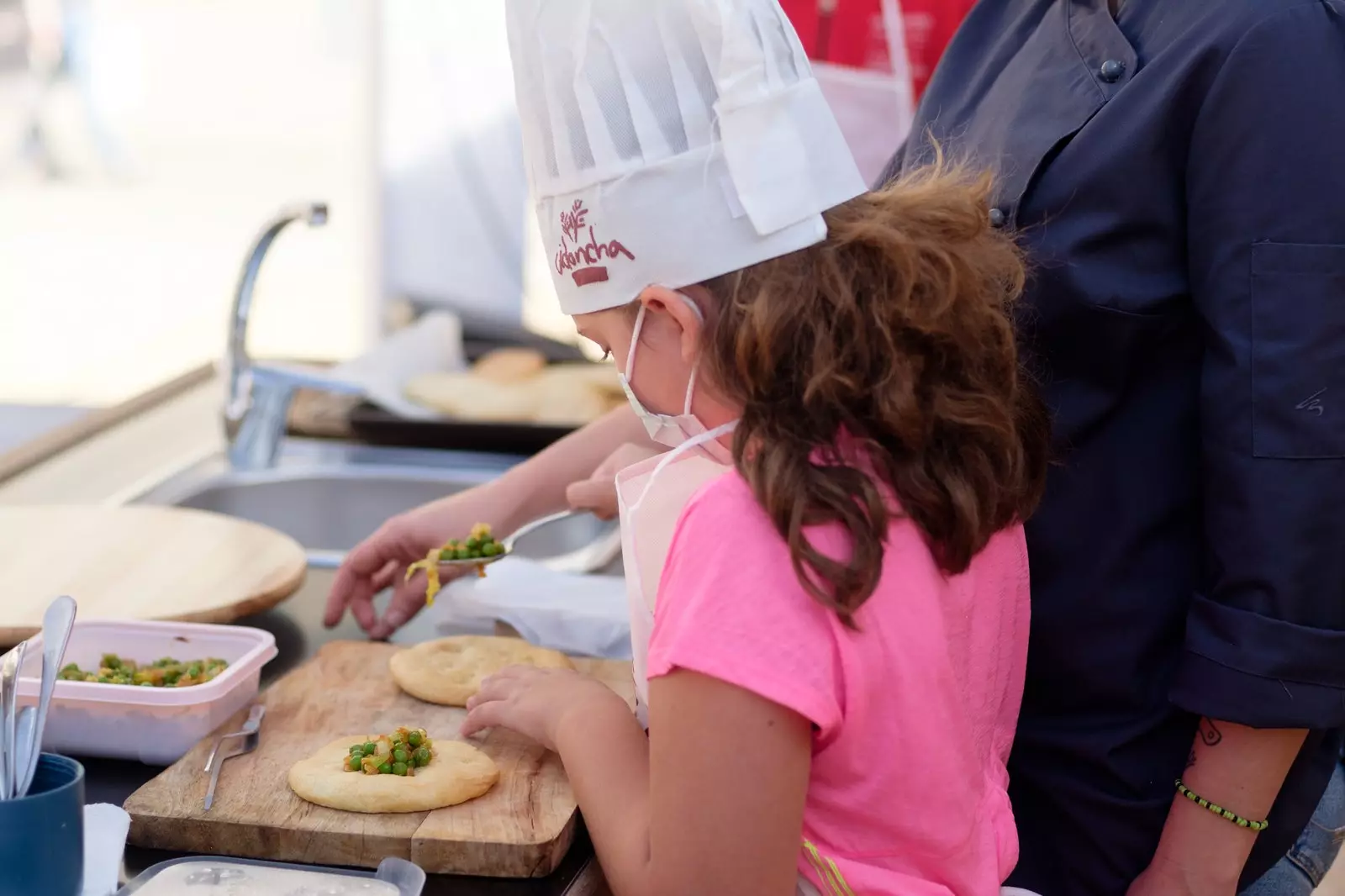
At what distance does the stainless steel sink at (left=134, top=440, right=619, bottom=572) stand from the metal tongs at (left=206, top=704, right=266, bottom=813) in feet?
3.16

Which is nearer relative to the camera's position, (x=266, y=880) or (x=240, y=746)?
(x=266, y=880)

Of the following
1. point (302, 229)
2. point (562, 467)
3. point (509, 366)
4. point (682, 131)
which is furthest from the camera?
point (302, 229)

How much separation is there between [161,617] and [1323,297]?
1145 mm

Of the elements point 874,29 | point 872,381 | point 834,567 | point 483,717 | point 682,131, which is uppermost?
point 874,29

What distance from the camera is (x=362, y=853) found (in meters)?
1.00

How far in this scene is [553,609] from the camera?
1.48 metres

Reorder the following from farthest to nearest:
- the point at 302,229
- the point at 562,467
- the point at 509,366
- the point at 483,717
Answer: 1. the point at 302,229
2. the point at 509,366
3. the point at 562,467
4. the point at 483,717

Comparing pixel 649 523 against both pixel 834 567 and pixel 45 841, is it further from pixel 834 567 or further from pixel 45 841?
pixel 45 841

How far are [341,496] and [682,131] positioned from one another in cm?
142

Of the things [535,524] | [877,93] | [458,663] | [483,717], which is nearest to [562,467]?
[535,524]

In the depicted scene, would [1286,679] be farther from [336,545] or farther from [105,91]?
[105,91]

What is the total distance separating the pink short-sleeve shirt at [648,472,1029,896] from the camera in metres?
0.85

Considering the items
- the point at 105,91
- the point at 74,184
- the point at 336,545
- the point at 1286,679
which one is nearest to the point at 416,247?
the point at 336,545

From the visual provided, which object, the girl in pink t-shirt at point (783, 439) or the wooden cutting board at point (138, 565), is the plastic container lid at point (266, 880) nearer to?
the girl in pink t-shirt at point (783, 439)
